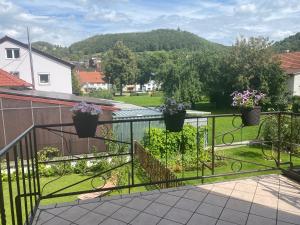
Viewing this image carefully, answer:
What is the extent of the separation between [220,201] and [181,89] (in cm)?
2324

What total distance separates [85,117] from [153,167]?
532 cm

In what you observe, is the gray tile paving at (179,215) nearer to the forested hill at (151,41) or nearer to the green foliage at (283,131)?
the green foliage at (283,131)

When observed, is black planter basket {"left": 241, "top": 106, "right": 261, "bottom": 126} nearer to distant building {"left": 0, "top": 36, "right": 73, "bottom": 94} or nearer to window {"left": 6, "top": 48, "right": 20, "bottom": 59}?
distant building {"left": 0, "top": 36, "right": 73, "bottom": 94}

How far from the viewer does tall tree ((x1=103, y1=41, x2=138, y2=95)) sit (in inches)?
→ 1898

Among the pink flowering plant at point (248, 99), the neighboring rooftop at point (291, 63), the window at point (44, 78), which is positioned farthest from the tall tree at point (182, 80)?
the pink flowering plant at point (248, 99)

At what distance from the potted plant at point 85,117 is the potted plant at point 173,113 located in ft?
2.58

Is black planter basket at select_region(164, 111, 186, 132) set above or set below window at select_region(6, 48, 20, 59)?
below

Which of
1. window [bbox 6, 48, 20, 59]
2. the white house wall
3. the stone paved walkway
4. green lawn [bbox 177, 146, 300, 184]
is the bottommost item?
green lawn [bbox 177, 146, 300, 184]

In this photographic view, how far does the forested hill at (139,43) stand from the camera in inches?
2795

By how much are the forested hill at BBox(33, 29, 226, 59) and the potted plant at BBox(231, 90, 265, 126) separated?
205ft

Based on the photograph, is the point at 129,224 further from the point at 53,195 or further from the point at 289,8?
the point at 289,8

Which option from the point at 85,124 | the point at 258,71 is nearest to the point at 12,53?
the point at 258,71

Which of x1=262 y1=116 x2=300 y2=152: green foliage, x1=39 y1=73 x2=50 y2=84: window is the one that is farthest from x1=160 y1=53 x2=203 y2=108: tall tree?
x1=262 y1=116 x2=300 y2=152: green foliage

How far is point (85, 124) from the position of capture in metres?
3.04
